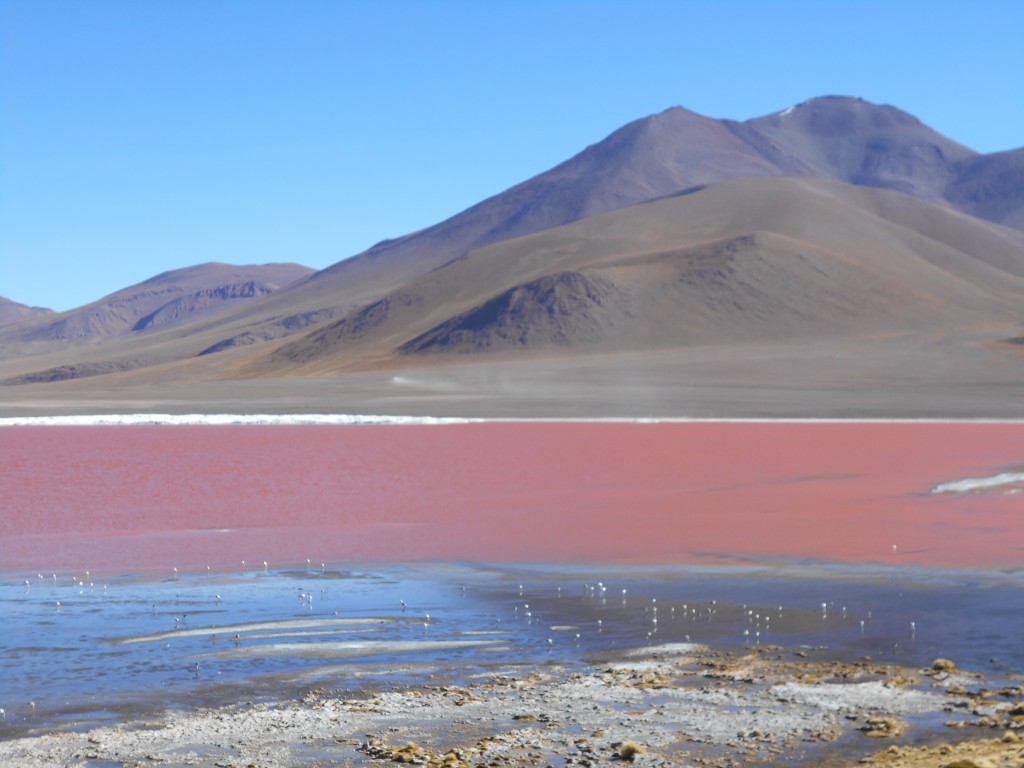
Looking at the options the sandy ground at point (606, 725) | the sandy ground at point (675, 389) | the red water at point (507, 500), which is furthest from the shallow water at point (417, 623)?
the sandy ground at point (675, 389)

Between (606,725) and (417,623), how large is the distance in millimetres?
3742

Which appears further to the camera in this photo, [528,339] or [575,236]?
[575,236]

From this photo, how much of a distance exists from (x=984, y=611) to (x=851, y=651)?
2281 mm

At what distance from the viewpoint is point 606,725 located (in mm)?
8188

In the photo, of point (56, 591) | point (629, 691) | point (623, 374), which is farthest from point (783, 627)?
point (623, 374)

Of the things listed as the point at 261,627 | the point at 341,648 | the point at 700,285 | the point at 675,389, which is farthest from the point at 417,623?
the point at 700,285

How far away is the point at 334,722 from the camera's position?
833 cm

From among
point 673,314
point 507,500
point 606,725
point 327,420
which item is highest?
point 673,314

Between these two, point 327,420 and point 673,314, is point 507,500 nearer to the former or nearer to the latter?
point 327,420

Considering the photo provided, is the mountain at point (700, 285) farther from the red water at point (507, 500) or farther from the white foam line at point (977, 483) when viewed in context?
the white foam line at point (977, 483)

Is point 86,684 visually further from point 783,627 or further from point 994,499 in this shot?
point 994,499

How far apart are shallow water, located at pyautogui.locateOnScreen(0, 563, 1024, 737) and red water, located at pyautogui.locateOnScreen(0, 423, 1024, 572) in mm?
1365

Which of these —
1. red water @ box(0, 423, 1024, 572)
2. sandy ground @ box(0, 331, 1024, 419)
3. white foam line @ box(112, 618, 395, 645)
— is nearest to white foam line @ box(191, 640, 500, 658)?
white foam line @ box(112, 618, 395, 645)

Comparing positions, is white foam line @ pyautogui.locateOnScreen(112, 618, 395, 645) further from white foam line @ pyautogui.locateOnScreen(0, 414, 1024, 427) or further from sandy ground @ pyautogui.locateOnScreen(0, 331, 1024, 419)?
sandy ground @ pyautogui.locateOnScreen(0, 331, 1024, 419)
